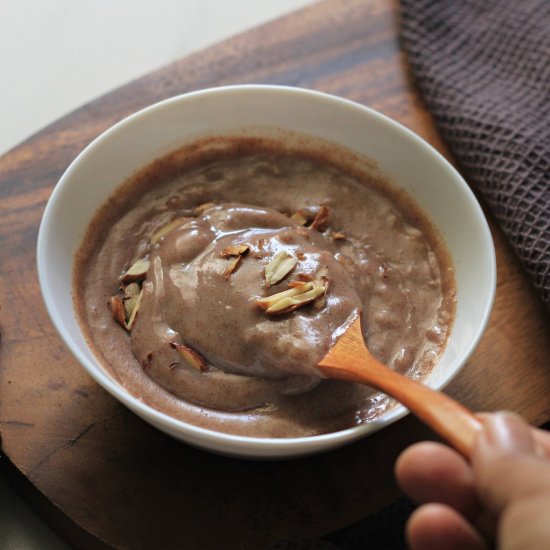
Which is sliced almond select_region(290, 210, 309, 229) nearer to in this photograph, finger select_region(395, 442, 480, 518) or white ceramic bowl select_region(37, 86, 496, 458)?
white ceramic bowl select_region(37, 86, 496, 458)

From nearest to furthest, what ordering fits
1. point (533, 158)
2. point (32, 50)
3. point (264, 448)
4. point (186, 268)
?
point (264, 448) < point (186, 268) < point (533, 158) < point (32, 50)

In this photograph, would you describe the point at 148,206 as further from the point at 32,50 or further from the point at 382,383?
the point at 32,50

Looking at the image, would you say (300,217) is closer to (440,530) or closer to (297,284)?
(297,284)

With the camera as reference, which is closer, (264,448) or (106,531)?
(264,448)

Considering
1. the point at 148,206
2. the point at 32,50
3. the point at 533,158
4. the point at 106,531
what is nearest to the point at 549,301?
the point at 533,158

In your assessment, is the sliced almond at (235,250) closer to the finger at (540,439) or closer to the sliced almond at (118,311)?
the sliced almond at (118,311)

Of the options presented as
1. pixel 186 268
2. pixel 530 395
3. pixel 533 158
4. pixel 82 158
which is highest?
pixel 82 158

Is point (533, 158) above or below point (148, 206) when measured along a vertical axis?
below

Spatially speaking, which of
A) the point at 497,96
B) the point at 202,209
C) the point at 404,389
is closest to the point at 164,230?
the point at 202,209
